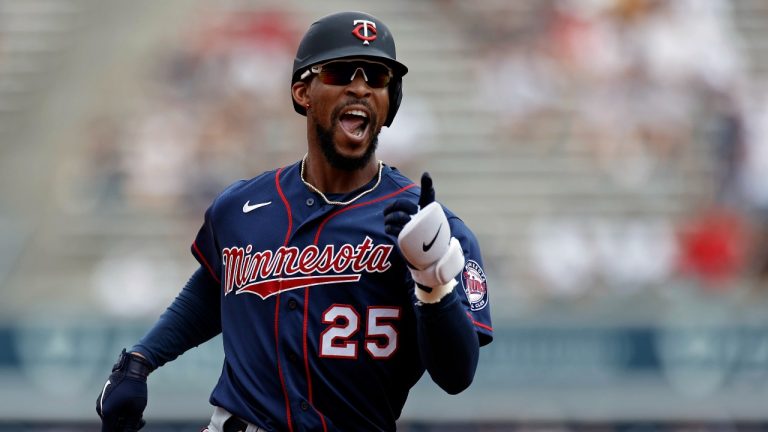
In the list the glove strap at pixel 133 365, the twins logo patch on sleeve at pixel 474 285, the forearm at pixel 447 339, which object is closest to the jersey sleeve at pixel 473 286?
the twins logo patch on sleeve at pixel 474 285

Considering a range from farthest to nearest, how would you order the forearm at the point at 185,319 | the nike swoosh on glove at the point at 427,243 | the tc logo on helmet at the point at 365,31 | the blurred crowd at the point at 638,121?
the blurred crowd at the point at 638,121, the forearm at the point at 185,319, the tc logo on helmet at the point at 365,31, the nike swoosh on glove at the point at 427,243

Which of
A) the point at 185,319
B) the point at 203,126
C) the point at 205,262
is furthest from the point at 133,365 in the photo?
the point at 203,126

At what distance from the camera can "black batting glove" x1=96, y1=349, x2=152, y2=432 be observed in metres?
3.83

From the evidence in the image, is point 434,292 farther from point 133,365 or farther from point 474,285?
point 133,365

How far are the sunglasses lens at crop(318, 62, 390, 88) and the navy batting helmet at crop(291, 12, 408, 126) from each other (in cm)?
2

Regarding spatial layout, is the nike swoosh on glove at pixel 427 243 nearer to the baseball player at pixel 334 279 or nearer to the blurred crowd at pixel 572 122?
the baseball player at pixel 334 279

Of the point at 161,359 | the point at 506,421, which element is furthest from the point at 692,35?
the point at 161,359

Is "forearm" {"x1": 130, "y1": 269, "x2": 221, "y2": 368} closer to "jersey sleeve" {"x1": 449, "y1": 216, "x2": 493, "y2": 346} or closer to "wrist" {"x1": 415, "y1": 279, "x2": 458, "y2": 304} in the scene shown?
"jersey sleeve" {"x1": 449, "y1": 216, "x2": 493, "y2": 346}

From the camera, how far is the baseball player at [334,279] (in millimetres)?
3490

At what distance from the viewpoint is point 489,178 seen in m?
13.1

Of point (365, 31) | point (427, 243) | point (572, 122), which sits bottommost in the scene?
point (427, 243)

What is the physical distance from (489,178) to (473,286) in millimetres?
9656

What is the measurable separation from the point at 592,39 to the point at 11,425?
603 centimetres

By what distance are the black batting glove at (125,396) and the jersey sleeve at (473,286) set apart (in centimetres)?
98
